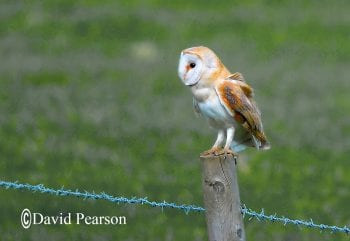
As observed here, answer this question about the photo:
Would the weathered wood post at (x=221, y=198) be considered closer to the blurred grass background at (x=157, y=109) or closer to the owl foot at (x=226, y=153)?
the owl foot at (x=226, y=153)

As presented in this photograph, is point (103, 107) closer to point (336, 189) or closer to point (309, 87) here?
point (309, 87)

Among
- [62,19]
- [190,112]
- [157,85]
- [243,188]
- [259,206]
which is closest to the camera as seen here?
[259,206]

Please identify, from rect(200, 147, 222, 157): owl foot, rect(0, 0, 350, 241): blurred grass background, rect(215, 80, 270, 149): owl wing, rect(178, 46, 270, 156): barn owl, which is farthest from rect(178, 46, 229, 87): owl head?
rect(0, 0, 350, 241): blurred grass background

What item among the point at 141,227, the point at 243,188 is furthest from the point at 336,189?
the point at 141,227

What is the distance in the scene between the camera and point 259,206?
11.8 m

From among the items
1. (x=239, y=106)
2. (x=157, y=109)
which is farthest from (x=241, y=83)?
(x=157, y=109)

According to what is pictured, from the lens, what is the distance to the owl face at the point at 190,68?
6430 millimetres

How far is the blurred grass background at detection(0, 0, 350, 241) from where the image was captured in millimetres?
11554

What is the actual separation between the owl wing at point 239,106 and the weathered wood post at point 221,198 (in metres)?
0.24

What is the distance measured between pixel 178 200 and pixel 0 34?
12985 millimetres

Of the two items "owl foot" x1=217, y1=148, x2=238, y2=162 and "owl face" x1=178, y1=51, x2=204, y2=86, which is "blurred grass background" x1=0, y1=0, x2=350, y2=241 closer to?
"owl foot" x1=217, y1=148, x2=238, y2=162

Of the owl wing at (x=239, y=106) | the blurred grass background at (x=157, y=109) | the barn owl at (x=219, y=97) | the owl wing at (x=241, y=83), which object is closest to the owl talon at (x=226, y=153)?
the barn owl at (x=219, y=97)

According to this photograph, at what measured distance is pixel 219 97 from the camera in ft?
21.4

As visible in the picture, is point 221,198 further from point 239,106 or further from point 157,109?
point 157,109
